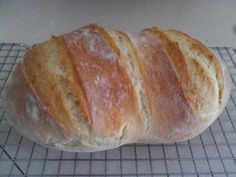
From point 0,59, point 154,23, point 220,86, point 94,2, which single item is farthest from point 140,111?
point 94,2

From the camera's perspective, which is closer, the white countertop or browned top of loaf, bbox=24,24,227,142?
browned top of loaf, bbox=24,24,227,142

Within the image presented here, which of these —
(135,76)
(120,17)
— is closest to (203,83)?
(135,76)

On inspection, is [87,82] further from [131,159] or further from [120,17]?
[120,17]

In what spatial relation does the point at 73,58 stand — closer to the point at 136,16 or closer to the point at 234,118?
the point at 234,118

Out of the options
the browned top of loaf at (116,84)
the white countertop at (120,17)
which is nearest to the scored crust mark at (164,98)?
the browned top of loaf at (116,84)

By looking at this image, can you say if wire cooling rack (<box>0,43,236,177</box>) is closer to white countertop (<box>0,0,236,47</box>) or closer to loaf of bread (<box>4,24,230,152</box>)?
loaf of bread (<box>4,24,230,152</box>)

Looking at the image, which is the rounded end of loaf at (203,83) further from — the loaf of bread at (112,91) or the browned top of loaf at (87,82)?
the browned top of loaf at (87,82)

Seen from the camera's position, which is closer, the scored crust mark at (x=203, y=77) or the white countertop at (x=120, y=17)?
the scored crust mark at (x=203, y=77)

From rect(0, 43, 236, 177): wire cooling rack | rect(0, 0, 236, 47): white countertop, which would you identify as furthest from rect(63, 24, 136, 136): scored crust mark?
rect(0, 0, 236, 47): white countertop
